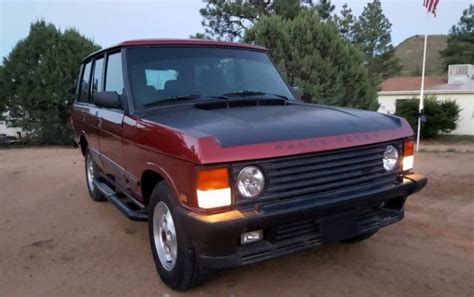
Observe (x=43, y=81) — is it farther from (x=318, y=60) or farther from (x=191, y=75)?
(x=191, y=75)

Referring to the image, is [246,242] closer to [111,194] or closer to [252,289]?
[252,289]

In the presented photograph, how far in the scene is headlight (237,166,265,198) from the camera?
9.43 ft

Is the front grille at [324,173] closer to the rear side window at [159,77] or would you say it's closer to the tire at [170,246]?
the tire at [170,246]

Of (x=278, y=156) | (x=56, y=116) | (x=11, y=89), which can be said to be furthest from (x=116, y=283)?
(x=11, y=89)

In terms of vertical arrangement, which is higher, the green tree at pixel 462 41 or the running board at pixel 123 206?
the green tree at pixel 462 41

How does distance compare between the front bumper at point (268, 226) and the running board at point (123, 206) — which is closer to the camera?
the front bumper at point (268, 226)

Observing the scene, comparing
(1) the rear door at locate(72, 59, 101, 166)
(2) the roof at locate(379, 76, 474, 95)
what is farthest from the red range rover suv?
(2) the roof at locate(379, 76, 474, 95)

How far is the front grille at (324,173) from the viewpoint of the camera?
9.59 ft

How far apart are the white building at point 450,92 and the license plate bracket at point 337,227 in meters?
23.4

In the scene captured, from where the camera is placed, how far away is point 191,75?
4137 millimetres

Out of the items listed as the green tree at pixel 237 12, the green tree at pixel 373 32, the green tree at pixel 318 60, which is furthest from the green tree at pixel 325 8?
the green tree at pixel 373 32

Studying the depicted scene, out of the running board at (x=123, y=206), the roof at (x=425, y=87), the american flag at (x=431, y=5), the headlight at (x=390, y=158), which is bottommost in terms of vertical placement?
the running board at (x=123, y=206)

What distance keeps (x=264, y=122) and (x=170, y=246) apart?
1279 mm

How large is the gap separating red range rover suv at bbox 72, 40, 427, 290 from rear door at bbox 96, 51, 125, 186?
35 millimetres
